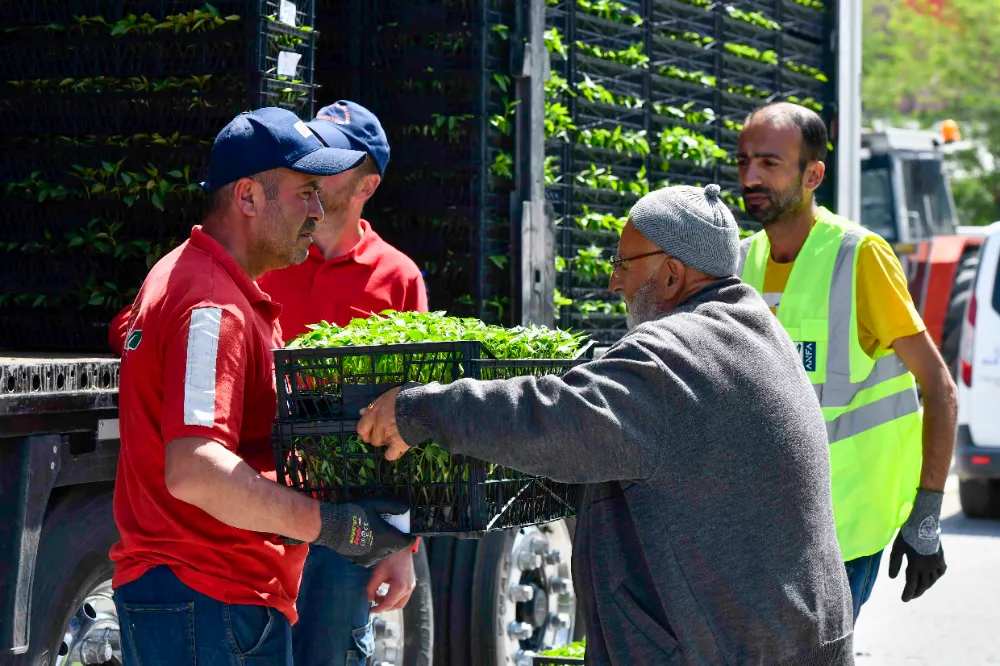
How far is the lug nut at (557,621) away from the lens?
6281 millimetres

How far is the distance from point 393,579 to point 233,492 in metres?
1.38

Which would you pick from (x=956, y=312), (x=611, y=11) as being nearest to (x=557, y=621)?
(x=611, y=11)

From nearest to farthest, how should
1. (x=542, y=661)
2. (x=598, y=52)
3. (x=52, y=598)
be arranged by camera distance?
(x=52, y=598) < (x=542, y=661) < (x=598, y=52)

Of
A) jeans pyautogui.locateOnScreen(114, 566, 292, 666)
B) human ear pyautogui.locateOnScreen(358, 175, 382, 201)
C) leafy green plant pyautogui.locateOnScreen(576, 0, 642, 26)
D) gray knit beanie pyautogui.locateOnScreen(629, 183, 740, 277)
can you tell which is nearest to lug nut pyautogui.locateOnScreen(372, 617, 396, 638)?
human ear pyautogui.locateOnScreen(358, 175, 382, 201)

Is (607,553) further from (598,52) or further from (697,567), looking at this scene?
(598,52)

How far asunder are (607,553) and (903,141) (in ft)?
55.1

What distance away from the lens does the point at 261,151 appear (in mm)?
3498

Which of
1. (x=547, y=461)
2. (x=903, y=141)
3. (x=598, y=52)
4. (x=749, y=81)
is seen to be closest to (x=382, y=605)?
(x=547, y=461)

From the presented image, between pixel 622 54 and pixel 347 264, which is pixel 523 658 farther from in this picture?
pixel 622 54

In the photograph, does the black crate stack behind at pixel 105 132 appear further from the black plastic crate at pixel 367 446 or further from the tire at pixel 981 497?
the tire at pixel 981 497

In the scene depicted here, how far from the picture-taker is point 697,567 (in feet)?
10.4

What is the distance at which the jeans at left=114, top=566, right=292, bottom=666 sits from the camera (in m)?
3.37

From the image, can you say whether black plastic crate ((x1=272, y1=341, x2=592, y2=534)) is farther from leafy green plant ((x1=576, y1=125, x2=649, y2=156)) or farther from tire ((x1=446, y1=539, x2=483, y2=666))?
leafy green plant ((x1=576, y1=125, x2=649, y2=156))

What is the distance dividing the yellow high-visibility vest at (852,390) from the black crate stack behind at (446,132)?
1493 millimetres
